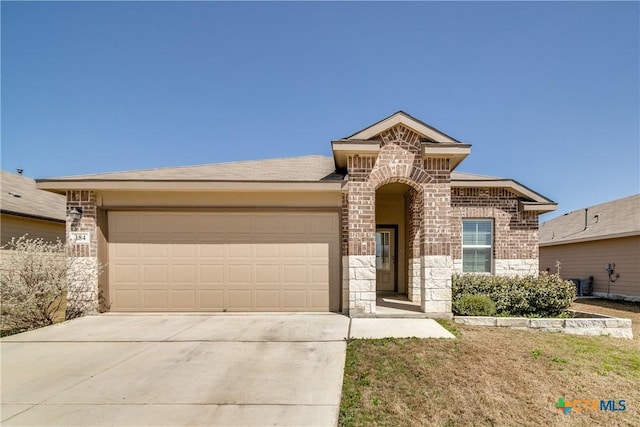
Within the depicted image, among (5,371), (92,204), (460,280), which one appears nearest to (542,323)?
(460,280)

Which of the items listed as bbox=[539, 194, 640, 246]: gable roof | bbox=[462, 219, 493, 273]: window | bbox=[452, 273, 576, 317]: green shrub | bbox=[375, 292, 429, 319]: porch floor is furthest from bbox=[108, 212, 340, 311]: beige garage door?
Answer: bbox=[539, 194, 640, 246]: gable roof

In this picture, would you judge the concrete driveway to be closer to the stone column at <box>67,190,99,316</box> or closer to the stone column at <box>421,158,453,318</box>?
the stone column at <box>67,190,99,316</box>

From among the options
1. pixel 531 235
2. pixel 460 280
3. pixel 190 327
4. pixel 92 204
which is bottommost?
pixel 190 327

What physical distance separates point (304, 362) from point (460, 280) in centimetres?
522

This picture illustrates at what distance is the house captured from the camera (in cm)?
777

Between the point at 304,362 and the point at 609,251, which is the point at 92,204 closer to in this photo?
the point at 304,362

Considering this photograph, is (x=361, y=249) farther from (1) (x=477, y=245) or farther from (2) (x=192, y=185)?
(1) (x=477, y=245)

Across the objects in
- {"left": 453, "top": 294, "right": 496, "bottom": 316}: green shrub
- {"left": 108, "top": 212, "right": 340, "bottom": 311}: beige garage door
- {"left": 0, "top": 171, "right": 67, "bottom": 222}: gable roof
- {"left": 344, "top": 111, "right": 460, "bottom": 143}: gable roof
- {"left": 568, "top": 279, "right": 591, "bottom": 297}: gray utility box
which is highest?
{"left": 344, "top": 111, "right": 460, "bottom": 143}: gable roof

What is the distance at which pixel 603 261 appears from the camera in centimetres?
1391

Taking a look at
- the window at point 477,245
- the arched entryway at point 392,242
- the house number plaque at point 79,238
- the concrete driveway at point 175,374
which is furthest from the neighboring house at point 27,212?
the window at point 477,245

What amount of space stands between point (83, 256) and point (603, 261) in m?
19.1

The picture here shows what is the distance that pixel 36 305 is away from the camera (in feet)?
24.1

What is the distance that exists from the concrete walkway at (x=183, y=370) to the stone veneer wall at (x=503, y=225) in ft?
14.0

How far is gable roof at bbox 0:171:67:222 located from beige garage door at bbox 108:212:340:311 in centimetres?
488
